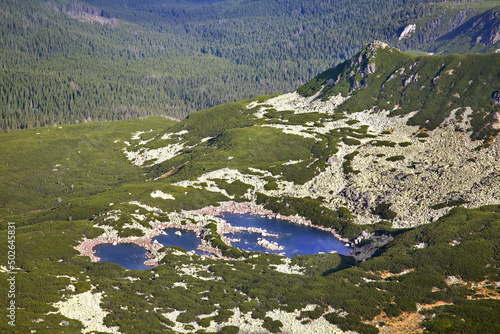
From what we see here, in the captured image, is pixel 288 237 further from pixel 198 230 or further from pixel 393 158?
pixel 393 158

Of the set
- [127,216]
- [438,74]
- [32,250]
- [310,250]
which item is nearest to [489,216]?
[310,250]

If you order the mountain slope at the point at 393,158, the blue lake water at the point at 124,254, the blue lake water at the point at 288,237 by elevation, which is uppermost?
the mountain slope at the point at 393,158

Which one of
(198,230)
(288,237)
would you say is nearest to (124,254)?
(198,230)

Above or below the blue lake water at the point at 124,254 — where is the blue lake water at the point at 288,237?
below

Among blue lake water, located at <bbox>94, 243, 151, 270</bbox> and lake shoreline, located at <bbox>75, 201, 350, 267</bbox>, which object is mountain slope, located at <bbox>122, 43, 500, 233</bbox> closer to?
lake shoreline, located at <bbox>75, 201, 350, 267</bbox>

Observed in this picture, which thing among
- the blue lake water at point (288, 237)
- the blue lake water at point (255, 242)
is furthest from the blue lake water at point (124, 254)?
the blue lake water at point (288, 237)

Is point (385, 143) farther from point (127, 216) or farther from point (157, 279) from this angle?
point (157, 279)

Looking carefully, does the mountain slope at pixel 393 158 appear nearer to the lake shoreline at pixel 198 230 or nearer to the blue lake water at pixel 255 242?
the lake shoreline at pixel 198 230
